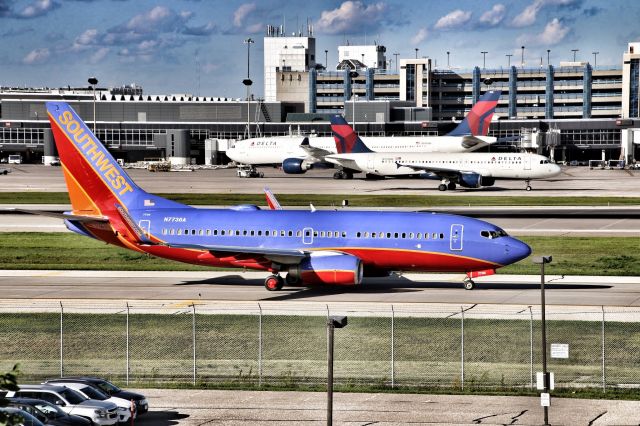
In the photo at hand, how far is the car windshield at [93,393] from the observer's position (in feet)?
95.3

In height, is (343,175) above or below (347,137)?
below

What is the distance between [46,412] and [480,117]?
121 metres

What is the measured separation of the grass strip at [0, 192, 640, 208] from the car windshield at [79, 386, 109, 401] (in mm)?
66998

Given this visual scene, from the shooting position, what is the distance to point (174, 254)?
170 feet

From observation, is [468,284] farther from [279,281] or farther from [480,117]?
[480,117]

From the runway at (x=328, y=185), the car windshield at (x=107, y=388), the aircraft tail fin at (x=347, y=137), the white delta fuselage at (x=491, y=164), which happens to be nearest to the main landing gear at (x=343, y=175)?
the runway at (x=328, y=185)

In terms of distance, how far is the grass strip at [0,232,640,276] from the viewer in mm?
57562

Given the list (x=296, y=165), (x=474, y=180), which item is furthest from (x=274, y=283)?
(x=296, y=165)

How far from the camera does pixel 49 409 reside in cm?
2705

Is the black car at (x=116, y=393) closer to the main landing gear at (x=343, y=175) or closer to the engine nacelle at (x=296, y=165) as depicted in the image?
the main landing gear at (x=343, y=175)

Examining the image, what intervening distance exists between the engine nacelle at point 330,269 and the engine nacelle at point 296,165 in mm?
95325

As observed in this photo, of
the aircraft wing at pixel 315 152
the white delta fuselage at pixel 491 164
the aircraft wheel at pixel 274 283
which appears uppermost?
the aircraft wing at pixel 315 152

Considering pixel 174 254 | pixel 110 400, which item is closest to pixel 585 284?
pixel 174 254

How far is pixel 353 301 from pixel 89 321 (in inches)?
465
